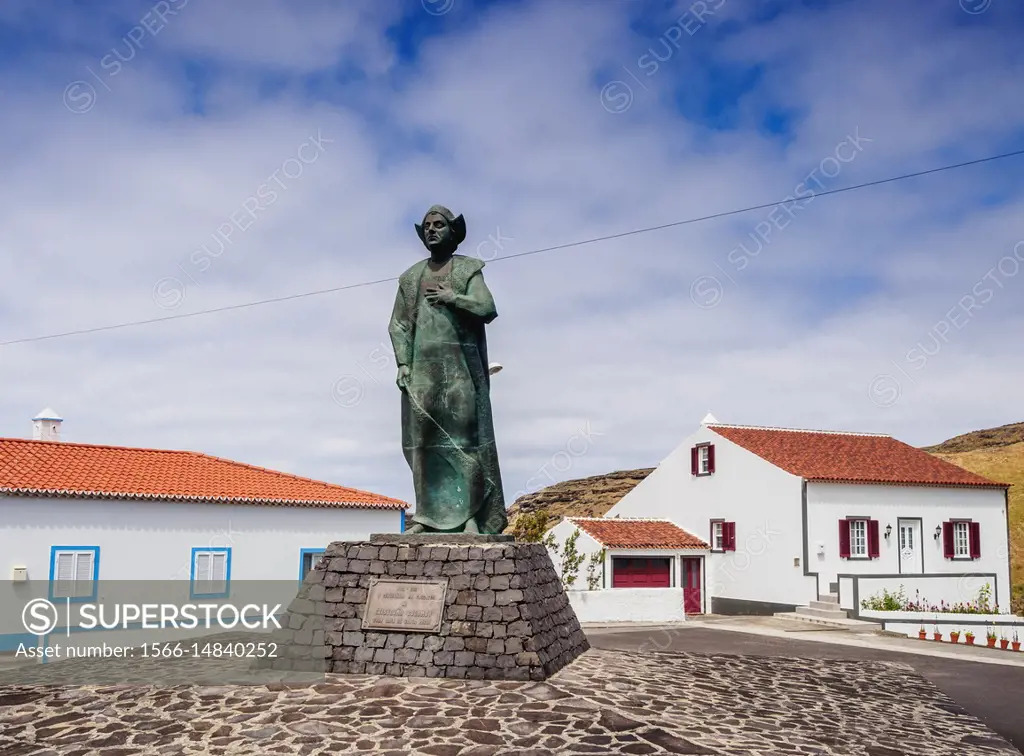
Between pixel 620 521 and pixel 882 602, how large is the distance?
24.5 feet

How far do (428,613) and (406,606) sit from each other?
0.79 ft

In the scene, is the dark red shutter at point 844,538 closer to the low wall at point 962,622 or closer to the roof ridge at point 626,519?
the low wall at point 962,622

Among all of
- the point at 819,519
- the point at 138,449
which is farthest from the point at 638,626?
the point at 138,449

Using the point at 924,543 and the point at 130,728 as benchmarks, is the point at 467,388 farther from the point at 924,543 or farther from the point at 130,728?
the point at 924,543

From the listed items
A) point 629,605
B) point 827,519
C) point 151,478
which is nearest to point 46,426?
point 151,478

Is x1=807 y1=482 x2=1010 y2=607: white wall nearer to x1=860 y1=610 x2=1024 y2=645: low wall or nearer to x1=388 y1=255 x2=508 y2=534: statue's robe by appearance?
x1=860 y1=610 x2=1024 y2=645: low wall

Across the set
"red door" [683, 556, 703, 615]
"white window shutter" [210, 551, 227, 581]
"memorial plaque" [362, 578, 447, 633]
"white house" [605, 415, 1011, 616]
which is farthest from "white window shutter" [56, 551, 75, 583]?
"white house" [605, 415, 1011, 616]

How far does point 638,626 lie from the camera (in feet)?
60.1

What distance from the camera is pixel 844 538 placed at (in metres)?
22.9

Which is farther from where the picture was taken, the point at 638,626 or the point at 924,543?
the point at 924,543

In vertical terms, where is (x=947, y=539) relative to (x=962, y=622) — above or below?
above

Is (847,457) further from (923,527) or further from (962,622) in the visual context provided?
(962,622)

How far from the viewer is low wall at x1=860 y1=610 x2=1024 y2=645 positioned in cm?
1969

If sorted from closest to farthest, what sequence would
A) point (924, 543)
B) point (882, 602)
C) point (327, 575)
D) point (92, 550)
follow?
1. point (327, 575)
2. point (92, 550)
3. point (882, 602)
4. point (924, 543)
